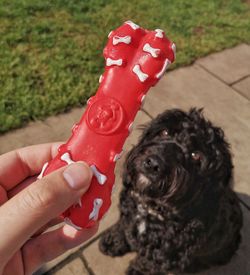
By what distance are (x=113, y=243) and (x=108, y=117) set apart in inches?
72.0

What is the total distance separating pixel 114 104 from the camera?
202 cm

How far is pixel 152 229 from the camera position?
10.4 feet

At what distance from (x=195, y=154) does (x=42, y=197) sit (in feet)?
4.32

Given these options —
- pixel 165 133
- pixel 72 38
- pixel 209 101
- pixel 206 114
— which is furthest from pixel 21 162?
pixel 72 38

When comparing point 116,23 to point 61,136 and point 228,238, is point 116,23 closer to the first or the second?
point 61,136

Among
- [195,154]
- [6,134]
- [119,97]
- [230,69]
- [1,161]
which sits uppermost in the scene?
[119,97]

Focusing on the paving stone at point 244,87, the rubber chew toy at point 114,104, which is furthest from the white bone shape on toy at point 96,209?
the paving stone at point 244,87

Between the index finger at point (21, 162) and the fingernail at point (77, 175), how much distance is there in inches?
27.3

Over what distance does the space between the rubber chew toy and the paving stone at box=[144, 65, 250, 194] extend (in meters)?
2.75

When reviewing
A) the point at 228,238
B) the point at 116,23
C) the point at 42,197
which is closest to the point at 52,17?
the point at 116,23

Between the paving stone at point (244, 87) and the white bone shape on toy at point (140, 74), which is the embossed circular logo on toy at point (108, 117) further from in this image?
the paving stone at point (244, 87)

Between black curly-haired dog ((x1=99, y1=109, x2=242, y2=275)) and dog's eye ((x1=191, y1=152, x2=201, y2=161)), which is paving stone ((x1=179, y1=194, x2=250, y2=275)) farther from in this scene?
dog's eye ((x1=191, y1=152, x2=201, y2=161))

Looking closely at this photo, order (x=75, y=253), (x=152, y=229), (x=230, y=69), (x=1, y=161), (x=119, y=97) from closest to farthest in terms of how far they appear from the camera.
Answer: (x=119, y=97) < (x=1, y=161) < (x=152, y=229) < (x=75, y=253) < (x=230, y=69)

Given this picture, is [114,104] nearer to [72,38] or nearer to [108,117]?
[108,117]
